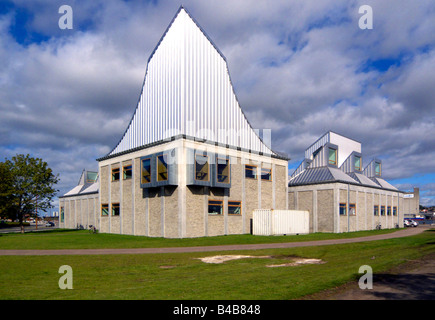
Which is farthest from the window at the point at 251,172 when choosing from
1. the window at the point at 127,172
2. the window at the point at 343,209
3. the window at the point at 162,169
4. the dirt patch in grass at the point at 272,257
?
the dirt patch in grass at the point at 272,257

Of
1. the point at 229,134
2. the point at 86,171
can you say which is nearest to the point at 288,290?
the point at 229,134

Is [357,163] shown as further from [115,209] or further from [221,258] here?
[221,258]

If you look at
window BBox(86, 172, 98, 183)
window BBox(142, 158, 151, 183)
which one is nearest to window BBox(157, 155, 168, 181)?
window BBox(142, 158, 151, 183)

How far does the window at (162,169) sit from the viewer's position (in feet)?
105

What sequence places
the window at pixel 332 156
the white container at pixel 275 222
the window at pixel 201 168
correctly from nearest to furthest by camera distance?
1. the window at pixel 201 168
2. the white container at pixel 275 222
3. the window at pixel 332 156

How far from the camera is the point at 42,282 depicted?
12.0 metres

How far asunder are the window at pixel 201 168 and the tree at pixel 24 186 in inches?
993

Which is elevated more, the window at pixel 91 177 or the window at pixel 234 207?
the window at pixel 91 177

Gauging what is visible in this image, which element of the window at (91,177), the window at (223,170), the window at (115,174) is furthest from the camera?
the window at (91,177)

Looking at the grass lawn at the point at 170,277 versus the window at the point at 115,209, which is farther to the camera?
the window at the point at 115,209

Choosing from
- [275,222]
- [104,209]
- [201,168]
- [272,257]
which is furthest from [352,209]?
[272,257]

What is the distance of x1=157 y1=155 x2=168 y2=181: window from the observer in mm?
32156

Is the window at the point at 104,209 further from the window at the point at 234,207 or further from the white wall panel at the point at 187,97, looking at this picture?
the window at the point at 234,207

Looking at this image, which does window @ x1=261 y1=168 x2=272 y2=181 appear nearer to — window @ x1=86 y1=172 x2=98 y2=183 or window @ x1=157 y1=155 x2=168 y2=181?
window @ x1=157 y1=155 x2=168 y2=181
